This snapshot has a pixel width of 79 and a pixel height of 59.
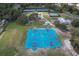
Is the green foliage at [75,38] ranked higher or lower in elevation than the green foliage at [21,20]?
lower

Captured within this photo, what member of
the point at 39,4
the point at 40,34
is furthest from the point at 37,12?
the point at 40,34

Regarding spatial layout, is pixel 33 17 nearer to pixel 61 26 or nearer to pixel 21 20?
pixel 21 20

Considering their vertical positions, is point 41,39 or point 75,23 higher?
point 75,23

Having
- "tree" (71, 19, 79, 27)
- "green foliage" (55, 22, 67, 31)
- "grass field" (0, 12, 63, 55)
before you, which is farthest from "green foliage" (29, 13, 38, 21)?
"tree" (71, 19, 79, 27)

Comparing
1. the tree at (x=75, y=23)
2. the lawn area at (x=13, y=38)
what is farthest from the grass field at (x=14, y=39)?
the tree at (x=75, y=23)

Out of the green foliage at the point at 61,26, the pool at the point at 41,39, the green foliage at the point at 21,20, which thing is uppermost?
the green foliage at the point at 21,20

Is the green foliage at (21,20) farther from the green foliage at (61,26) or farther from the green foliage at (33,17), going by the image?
the green foliage at (61,26)

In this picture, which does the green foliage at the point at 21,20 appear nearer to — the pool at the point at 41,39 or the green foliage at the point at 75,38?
the pool at the point at 41,39

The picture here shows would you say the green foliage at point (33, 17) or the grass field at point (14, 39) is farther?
the green foliage at point (33, 17)

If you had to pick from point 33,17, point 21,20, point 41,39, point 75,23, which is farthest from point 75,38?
point 21,20

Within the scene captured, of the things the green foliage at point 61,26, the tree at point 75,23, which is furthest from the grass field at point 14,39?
the tree at point 75,23
